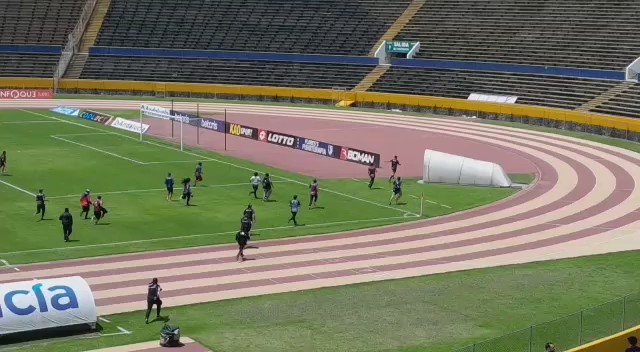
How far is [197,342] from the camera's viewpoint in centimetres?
2862

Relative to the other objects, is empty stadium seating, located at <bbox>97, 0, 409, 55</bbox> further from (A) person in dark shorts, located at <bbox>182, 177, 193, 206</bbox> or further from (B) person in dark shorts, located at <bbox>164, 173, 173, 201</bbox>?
(A) person in dark shorts, located at <bbox>182, 177, 193, 206</bbox>

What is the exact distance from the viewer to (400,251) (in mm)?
40312

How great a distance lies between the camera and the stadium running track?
35000 mm

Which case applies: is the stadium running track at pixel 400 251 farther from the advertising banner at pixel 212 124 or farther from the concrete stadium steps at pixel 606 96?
the concrete stadium steps at pixel 606 96

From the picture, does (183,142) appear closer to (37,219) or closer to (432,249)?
(37,219)

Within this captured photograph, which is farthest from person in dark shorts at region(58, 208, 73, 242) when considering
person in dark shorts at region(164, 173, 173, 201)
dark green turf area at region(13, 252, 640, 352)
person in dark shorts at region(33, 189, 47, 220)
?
dark green turf area at region(13, 252, 640, 352)

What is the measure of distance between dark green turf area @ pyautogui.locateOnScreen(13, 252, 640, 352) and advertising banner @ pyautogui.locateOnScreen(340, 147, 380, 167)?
2008cm

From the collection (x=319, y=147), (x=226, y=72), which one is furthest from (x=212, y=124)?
(x=226, y=72)

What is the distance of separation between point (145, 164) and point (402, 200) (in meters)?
15.9

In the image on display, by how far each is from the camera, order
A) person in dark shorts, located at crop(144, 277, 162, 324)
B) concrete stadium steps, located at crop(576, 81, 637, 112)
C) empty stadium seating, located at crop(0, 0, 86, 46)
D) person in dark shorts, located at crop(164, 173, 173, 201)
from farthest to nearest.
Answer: empty stadium seating, located at crop(0, 0, 86, 46), concrete stadium steps, located at crop(576, 81, 637, 112), person in dark shorts, located at crop(164, 173, 173, 201), person in dark shorts, located at crop(144, 277, 162, 324)

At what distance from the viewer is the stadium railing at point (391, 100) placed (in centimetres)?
7518

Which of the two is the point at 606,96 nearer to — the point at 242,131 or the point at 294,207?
the point at 242,131

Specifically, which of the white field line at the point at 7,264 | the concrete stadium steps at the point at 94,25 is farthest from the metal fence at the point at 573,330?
the concrete stadium steps at the point at 94,25

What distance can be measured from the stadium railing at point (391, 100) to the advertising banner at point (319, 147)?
844 inches
